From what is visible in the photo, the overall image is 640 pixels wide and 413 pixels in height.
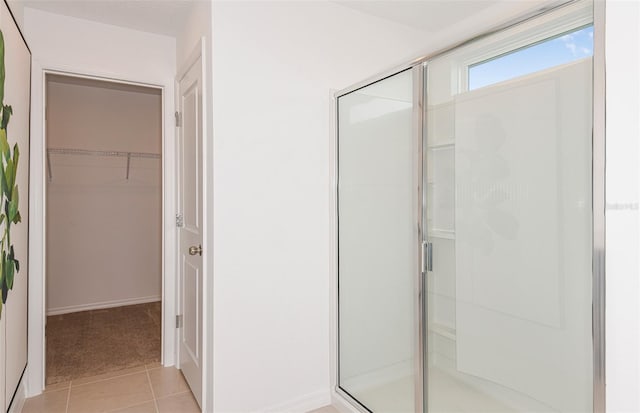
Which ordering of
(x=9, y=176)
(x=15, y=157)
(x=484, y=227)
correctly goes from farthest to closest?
(x=15, y=157), (x=9, y=176), (x=484, y=227)

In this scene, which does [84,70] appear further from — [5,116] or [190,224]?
[190,224]

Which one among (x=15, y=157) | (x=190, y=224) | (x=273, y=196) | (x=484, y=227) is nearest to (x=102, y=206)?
(x=190, y=224)

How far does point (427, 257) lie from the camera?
1.79 meters

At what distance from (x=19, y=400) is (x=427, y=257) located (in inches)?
98.8


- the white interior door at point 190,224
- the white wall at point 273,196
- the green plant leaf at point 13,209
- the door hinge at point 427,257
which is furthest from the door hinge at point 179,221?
the door hinge at point 427,257

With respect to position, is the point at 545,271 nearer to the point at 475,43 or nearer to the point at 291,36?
the point at 475,43

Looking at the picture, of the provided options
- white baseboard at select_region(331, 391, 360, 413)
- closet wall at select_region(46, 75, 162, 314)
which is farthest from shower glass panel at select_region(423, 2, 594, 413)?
closet wall at select_region(46, 75, 162, 314)

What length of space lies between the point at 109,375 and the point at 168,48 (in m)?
2.41

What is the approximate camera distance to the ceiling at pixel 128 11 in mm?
2373

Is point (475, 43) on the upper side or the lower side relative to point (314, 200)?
upper

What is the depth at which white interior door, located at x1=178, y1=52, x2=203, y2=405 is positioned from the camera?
230 centimetres

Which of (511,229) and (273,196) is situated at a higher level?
(273,196)

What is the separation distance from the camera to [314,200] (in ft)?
7.84

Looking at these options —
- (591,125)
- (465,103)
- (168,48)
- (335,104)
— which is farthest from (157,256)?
(591,125)
